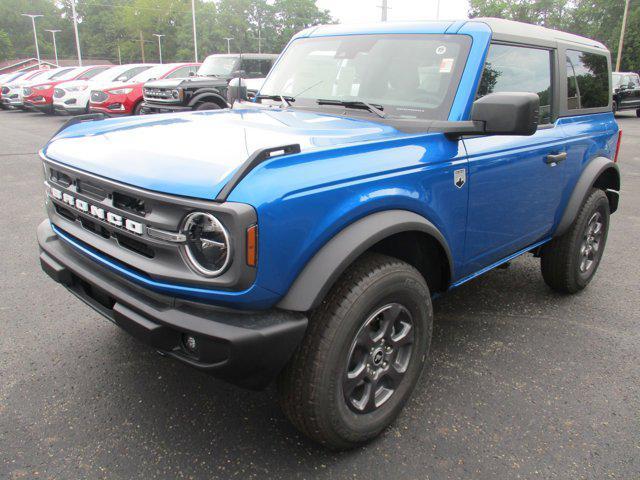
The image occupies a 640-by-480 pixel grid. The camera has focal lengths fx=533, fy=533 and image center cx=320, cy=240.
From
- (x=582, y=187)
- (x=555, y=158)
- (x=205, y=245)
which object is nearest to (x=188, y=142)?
(x=205, y=245)

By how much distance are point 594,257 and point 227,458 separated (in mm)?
3326

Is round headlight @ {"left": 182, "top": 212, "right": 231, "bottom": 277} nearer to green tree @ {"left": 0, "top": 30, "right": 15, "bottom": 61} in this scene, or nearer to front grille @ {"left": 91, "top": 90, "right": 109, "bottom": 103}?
front grille @ {"left": 91, "top": 90, "right": 109, "bottom": 103}

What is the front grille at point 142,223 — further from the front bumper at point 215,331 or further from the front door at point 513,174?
the front door at point 513,174

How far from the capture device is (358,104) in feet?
9.96

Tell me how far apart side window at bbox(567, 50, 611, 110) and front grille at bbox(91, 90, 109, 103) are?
12210 mm

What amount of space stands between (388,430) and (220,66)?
485 inches

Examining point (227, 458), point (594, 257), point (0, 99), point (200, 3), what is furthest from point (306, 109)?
point (200, 3)

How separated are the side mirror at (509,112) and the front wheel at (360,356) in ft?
2.51

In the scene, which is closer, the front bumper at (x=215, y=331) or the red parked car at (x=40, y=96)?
the front bumper at (x=215, y=331)

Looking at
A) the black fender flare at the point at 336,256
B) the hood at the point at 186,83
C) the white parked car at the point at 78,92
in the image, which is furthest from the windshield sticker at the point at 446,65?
the white parked car at the point at 78,92

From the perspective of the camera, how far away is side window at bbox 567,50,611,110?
3.72 metres

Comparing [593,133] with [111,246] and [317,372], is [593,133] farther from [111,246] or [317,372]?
[111,246]

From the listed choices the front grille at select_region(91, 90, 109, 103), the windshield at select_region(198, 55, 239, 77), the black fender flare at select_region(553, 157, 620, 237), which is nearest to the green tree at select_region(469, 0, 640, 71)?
the windshield at select_region(198, 55, 239, 77)

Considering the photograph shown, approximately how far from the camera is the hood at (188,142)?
1.96 m
